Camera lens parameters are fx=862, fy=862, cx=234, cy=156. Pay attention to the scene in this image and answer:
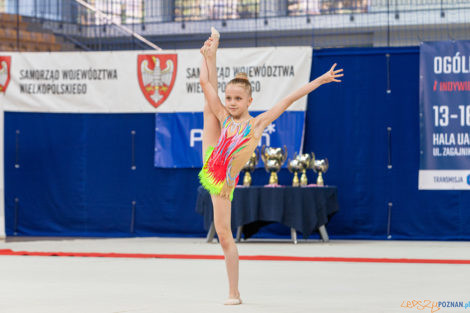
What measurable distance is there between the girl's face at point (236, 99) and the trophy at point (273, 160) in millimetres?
5783

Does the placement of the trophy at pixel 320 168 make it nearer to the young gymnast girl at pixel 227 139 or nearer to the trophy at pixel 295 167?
the trophy at pixel 295 167

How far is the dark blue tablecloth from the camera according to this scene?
10.9 m

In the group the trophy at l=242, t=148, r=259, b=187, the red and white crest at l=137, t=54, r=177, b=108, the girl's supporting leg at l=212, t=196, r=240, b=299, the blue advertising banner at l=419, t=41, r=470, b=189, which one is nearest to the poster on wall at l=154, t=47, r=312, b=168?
the red and white crest at l=137, t=54, r=177, b=108

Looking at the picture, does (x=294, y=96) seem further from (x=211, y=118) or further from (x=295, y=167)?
Result: (x=295, y=167)

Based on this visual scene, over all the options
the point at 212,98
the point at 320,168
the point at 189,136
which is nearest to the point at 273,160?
the point at 320,168

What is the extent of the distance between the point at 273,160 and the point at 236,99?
5876 mm

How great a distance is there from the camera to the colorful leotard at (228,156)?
5.46 metres

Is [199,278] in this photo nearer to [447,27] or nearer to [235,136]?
[235,136]

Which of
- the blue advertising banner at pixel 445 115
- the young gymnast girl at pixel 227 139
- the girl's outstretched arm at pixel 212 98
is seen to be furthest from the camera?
the blue advertising banner at pixel 445 115

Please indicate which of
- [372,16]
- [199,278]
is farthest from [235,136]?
[372,16]

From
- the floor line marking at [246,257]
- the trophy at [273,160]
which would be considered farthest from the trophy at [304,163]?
the floor line marking at [246,257]

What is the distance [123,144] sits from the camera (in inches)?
492

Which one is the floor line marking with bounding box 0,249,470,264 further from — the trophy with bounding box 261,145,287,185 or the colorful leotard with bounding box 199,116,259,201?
the colorful leotard with bounding box 199,116,259,201

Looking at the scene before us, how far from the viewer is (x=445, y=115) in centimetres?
1152
